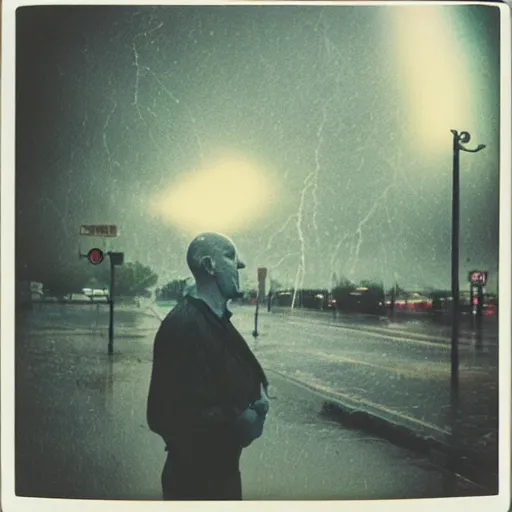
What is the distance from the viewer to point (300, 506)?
2076 mm

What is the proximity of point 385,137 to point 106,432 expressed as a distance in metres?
1.11

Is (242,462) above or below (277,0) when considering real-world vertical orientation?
below

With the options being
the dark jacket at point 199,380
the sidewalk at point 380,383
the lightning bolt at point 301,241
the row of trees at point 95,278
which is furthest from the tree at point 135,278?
the lightning bolt at point 301,241

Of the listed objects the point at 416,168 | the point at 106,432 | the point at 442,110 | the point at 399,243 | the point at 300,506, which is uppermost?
the point at 442,110

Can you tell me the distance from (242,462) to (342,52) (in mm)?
1152

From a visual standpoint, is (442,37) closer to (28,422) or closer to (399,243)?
(399,243)

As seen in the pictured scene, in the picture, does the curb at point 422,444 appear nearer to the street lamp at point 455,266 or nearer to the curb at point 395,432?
the curb at point 395,432

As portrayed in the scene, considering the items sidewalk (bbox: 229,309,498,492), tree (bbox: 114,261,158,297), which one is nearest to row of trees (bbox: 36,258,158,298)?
tree (bbox: 114,261,158,297)

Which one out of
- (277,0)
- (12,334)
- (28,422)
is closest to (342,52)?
(277,0)

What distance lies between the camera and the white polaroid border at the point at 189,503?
2033 mm

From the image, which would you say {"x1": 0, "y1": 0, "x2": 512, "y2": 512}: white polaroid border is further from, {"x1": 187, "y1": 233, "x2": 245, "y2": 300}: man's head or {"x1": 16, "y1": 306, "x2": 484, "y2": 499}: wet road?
{"x1": 187, "y1": 233, "x2": 245, "y2": 300}: man's head

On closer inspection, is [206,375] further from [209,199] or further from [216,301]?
[209,199]

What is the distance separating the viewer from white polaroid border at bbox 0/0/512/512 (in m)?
2.03

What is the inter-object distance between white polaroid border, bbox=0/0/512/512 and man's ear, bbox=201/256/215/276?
0.51m
